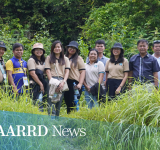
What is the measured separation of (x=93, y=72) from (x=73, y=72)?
41 cm

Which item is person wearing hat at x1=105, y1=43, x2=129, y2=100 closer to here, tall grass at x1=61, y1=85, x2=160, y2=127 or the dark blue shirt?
the dark blue shirt

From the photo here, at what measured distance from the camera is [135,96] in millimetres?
3857

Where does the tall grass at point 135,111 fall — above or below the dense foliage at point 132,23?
below

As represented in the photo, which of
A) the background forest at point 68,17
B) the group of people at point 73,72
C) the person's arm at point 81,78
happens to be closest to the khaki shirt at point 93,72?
the group of people at point 73,72

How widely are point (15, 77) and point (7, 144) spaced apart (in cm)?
165

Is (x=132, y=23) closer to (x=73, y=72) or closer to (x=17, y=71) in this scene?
(x=73, y=72)

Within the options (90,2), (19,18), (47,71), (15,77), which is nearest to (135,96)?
(47,71)

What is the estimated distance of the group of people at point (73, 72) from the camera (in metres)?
4.86

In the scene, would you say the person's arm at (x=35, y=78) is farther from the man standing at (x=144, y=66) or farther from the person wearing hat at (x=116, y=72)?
the man standing at (x=144, y=66)

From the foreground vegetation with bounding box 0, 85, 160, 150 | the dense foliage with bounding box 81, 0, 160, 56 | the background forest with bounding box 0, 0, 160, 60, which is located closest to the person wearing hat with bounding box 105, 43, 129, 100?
the foreground vegetation with bounding box 0, 85, 160, 150

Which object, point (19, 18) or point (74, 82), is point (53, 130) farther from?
point (19, 18)

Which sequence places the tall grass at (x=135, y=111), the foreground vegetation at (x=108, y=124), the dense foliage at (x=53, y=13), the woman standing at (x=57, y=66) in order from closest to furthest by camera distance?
the foreground vegetation at (x=108, y=124)
the tall grass at (x=135, y=111)
the woman standing at (x=57, y=66)
the dense foliage at (x=53, y=13)

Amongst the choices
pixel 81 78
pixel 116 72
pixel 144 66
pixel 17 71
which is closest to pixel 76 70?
pixel 81 78

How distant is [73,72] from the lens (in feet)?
17.1
